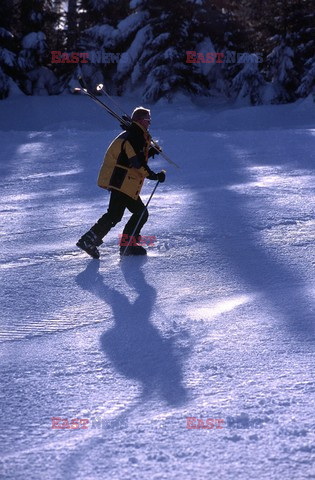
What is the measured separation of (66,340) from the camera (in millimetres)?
4367

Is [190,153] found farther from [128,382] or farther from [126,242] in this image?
[128,382]

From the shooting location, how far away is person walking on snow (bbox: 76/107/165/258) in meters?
6.01

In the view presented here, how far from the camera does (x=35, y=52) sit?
23.8 m

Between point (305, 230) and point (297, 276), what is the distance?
5.21 ft

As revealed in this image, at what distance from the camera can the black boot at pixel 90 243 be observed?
628 cm

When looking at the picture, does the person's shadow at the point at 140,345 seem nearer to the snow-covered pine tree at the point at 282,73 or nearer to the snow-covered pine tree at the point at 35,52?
the snow-covered pine tree at the point at 282,73

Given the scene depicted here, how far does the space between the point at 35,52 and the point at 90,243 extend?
18900 millimetres

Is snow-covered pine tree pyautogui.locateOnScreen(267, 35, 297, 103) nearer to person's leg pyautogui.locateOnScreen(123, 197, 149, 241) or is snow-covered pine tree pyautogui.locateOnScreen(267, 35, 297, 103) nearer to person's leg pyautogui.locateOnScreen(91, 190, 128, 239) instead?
person's leg pyautogui.locateOnScreen(123, 197, 149, 241)

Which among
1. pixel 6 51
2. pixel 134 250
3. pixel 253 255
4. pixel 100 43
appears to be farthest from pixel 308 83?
pixel 134 250

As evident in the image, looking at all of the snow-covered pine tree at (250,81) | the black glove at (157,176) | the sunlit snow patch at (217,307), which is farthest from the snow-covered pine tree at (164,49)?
the sunlit snow patch at (217,307)

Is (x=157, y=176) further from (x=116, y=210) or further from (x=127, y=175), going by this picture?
Answer: (x=116, y=210)

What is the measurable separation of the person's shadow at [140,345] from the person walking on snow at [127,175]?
0.62m

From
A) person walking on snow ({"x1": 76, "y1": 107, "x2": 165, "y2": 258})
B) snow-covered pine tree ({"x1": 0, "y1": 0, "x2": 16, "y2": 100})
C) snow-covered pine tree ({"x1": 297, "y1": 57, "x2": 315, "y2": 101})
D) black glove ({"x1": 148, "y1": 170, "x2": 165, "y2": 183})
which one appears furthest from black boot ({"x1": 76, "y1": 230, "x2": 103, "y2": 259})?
snow-covered pine tree ({"x1": 0, "y1": 0, "x2": 16, "y2": 100})

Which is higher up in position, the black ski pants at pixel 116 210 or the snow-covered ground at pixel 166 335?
the black ski pants at pixel 116 210
